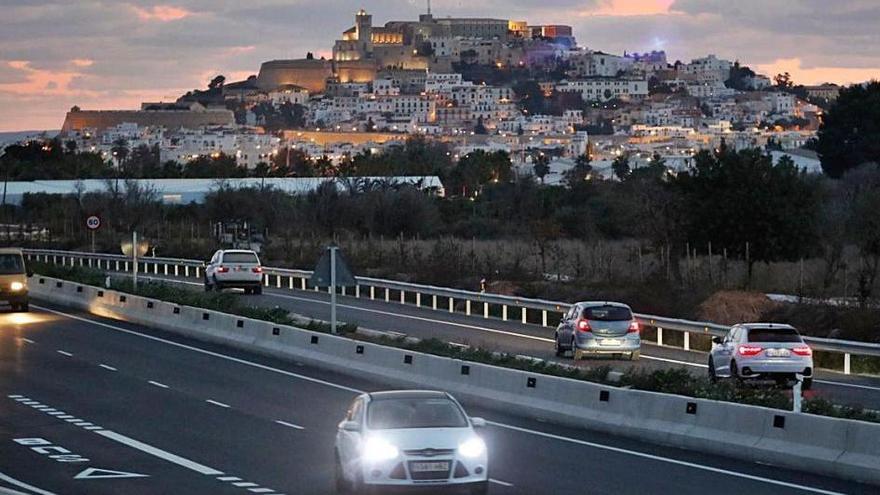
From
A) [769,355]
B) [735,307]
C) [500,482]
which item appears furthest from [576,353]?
[500,482]

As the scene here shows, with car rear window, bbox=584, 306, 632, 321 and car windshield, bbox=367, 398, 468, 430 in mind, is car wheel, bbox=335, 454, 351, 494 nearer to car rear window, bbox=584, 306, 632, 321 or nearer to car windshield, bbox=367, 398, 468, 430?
car windshield, bbox=367, 398, 468, 430

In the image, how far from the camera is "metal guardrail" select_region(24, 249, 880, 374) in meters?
34.8

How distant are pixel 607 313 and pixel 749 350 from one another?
6526 millimetres

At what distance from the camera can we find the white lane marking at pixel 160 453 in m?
21.4

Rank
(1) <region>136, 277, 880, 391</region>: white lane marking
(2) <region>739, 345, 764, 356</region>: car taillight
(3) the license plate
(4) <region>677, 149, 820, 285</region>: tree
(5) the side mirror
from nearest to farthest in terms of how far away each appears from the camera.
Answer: (3) the license plate, (5) the side mirror, (2) <region>739, 345, 764, 356</region>: car taillight, (1) <region>136, 277, 880, 391</region>: white lane marking, (4) <region>677, 149, 820, 285</region>: tree

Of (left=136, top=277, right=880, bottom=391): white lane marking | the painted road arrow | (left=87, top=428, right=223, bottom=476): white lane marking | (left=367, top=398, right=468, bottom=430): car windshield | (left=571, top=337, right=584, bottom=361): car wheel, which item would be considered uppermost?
(left=367, top=398, right=468, bottom=430): car windshield

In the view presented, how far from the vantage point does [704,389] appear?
25062 mm

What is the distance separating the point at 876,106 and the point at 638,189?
1800 inches

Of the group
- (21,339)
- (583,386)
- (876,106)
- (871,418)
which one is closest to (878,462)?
(871,418)

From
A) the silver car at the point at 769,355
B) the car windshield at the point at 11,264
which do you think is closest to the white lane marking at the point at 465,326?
the silver car at the point at 769,355

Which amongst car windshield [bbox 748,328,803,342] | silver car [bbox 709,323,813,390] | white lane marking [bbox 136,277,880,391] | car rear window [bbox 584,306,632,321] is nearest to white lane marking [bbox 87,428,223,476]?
silver car [bbox 709,323,813,390]

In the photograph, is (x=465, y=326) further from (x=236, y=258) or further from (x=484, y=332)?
(x=236, y=258)

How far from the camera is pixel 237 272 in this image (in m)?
57.6

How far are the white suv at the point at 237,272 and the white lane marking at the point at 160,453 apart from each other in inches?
1261
